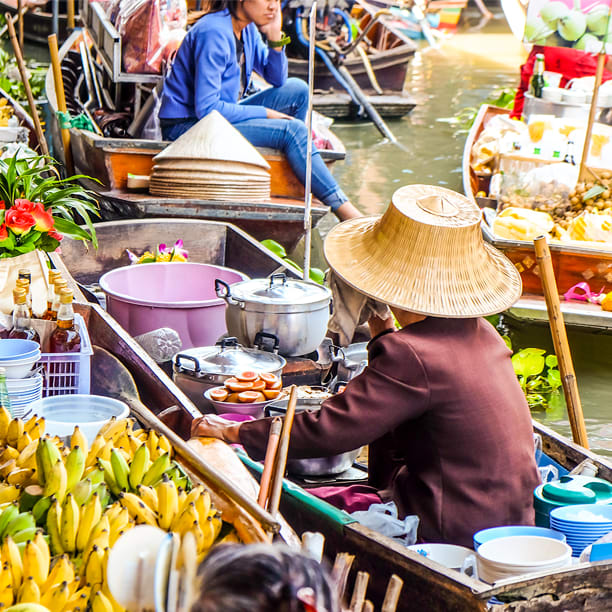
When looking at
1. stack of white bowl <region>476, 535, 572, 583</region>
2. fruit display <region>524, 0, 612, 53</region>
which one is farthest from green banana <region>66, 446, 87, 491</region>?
fruit display <region>524, 0, 612, 53</region>

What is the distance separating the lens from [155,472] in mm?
1772

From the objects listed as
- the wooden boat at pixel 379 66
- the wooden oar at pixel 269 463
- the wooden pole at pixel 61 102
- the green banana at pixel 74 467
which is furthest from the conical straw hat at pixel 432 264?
the wooden boat at pixel 379 66

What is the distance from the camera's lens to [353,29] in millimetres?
11531

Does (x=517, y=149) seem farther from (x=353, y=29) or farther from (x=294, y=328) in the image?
(x=353, y=29)

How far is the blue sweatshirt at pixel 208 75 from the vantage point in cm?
514

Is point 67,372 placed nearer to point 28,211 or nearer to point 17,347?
point 17,347

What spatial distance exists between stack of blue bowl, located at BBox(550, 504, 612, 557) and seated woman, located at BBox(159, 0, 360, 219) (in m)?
3.28

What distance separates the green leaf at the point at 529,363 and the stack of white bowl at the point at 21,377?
282 centimetres

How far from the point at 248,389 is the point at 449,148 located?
8101mm

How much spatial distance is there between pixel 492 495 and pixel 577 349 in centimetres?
310

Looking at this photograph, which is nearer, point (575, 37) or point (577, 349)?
point (577, 349)

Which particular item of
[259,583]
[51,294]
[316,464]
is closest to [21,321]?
[51,294]

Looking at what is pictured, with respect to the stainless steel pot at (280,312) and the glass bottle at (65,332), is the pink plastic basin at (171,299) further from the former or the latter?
the glass bottle at (65,332)

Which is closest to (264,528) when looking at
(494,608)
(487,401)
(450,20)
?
(494,608)
